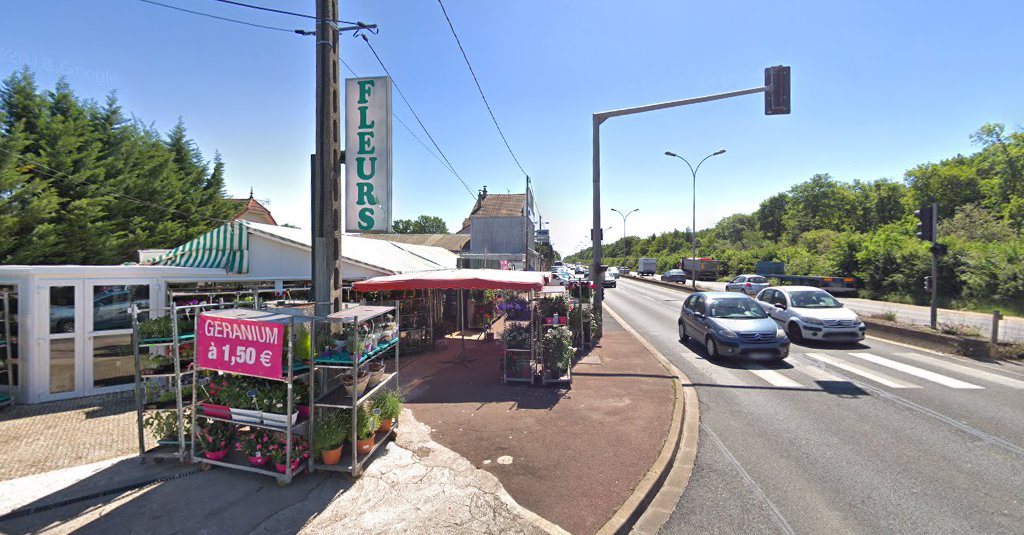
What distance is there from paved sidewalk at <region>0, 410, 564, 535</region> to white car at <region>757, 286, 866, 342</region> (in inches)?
435

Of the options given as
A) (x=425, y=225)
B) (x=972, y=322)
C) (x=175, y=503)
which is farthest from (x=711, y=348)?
(x=425, y=225)

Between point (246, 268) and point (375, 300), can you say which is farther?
point (375, 300)

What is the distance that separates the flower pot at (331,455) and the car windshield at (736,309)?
9366mm

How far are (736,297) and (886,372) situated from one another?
3.34 meters

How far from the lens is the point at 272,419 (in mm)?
4332

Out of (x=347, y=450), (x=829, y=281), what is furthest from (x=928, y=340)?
(x=829, y=281)

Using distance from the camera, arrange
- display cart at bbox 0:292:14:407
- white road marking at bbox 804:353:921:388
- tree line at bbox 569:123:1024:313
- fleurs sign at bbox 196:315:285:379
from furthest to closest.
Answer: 1. tree line at bbox 569:123:1024:313
2. white road marking at bbox 804:353:921:388
3. display cart at bbox 0:292:14:407
4. fleurs sign at bbox 196:315:285:379

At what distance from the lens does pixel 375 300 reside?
11211 mm

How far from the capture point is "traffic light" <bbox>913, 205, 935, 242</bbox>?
37.9ft

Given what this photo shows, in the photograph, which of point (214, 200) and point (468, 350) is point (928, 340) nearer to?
point (468, 350)

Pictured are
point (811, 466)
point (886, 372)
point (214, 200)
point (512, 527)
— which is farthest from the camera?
point (214, 200)

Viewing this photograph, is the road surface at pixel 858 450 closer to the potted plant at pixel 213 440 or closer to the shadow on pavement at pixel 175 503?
the shadow on pavement at pixel 175 503

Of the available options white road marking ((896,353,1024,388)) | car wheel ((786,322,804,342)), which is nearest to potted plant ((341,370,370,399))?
white road marking ((896,353,1024,388))

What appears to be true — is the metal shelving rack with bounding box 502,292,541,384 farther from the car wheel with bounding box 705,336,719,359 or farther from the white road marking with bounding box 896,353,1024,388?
the white road marking with bounding box 896,353,1024,388
